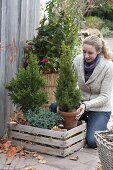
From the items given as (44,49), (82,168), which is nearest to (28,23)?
(44,49)

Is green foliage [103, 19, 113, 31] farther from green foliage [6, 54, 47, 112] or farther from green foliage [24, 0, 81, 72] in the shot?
green foliage [6, 54, 47, 112]

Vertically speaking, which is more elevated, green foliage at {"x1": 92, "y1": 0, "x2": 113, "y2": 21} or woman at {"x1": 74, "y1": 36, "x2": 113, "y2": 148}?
green foliage at {"x1": 92, "y1": 0, "x2": 113, "y2": 21}

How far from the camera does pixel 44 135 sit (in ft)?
15.8

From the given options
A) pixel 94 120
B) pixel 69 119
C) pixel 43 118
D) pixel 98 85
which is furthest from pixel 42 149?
pixel 98 85

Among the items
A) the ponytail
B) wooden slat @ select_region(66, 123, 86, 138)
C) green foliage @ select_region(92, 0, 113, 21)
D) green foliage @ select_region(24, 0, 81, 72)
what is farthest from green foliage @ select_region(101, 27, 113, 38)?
wooden slat @ select_region(66, 123, 86, 138)

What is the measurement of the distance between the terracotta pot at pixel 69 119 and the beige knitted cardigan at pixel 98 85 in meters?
0.32

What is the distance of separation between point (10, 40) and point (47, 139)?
4.10 ft

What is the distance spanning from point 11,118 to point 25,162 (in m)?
0.71

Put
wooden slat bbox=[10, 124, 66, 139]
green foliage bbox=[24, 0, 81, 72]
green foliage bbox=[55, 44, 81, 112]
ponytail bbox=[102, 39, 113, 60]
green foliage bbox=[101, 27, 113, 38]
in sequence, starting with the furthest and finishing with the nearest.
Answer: green foliage bbox=[101, 27, 113, 38], green foliage bbox=[24, 0, 81, 72], ponytail bbox=[102, 39, 113, 60], green foliage bbox=[55, 44, 81, 112], wooden slat bbox=[10, 124, 66, 139]

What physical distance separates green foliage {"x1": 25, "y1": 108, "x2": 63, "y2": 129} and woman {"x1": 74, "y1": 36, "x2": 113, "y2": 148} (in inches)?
17.0

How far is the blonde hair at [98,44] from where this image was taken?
532 centimetres

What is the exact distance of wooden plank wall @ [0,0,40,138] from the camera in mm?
5077

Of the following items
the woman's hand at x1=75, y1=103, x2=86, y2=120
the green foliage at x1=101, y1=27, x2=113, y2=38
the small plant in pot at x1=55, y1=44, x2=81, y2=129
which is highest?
the green foliage at x1=101, y1=27, x2=113, y2=38

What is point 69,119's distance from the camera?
4941mm
